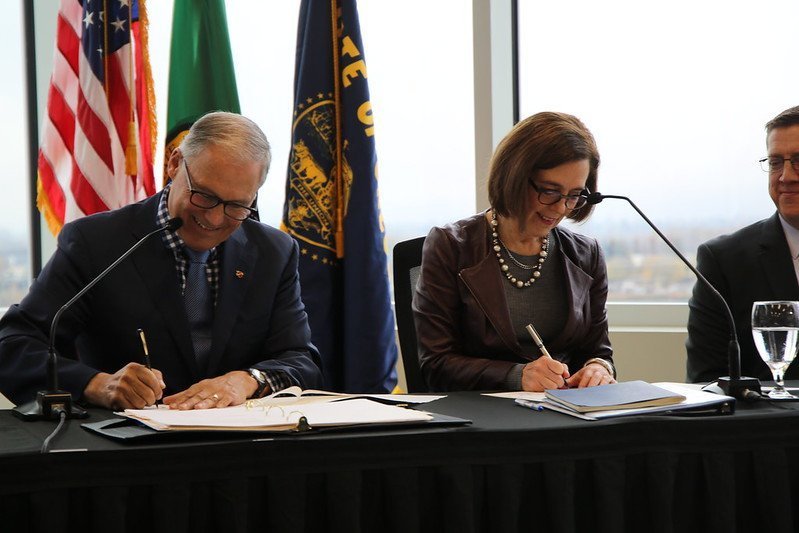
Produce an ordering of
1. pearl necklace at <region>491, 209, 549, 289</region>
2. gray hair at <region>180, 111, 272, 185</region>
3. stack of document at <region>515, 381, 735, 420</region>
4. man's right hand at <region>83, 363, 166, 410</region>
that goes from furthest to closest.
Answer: pearl necklace at <region>491, 209, 549, 289</region>
gray hair at <region>180, 111, 272, 185</region>
man's right hand at <region>83, 363, 166, 410</region>
stack of document at <region>515, 381, 735, 420</region>

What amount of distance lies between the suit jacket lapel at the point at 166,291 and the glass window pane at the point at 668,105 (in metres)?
2.01

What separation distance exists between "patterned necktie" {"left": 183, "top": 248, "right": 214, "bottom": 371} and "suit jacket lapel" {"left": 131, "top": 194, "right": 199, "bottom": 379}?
6 cm

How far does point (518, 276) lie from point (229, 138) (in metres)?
0.81

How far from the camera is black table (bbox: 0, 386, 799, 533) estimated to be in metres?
1.25

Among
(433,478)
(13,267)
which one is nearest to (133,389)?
(433,478)

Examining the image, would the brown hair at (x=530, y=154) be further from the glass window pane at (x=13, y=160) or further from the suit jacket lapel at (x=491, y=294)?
the glass window pane at (x=13, y=160)

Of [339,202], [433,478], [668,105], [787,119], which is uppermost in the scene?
[668,105]

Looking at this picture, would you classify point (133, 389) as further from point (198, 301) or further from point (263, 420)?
point (198, 301)

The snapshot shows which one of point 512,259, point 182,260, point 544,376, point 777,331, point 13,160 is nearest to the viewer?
point 777,331

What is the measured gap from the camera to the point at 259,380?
191cm

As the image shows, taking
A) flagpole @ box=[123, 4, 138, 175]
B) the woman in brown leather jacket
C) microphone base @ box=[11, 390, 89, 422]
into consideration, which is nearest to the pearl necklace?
the woman in brown leather jacket

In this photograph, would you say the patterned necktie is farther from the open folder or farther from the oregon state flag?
the oregon state flag

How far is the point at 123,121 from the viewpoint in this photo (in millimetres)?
3213

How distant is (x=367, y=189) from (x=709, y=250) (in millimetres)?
1195
